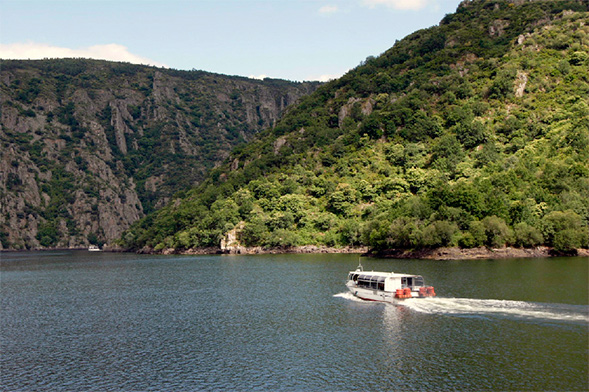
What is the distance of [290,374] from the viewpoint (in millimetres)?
47906

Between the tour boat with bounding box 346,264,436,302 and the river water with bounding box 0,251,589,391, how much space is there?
1941mm

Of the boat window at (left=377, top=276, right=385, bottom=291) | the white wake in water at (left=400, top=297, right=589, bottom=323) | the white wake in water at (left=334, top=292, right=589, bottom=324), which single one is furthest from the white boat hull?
the white wake in water at (left=400, top=297, right=589, bottom=323)

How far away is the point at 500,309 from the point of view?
67125 mm

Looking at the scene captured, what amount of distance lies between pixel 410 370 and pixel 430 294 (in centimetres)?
3276

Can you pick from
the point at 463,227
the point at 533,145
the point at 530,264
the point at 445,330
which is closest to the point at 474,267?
the point at 530,264

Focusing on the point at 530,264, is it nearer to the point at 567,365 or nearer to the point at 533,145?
the point at 567,365

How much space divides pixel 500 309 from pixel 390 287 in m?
18.5

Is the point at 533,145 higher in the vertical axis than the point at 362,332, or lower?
higher

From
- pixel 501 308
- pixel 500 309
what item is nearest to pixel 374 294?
pixel 501 308

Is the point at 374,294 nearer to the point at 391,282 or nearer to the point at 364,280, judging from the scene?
the point at 391,282

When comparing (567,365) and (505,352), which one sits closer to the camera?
(567,365)

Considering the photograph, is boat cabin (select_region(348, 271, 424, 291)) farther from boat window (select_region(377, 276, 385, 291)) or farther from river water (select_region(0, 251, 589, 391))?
river water (select_region(0, 251, 589, 391))

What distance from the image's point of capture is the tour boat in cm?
7912

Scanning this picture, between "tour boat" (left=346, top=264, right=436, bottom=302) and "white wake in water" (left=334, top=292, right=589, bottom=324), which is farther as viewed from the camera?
"tour boat" (left=346, top=264, right=436, bottom=302)
